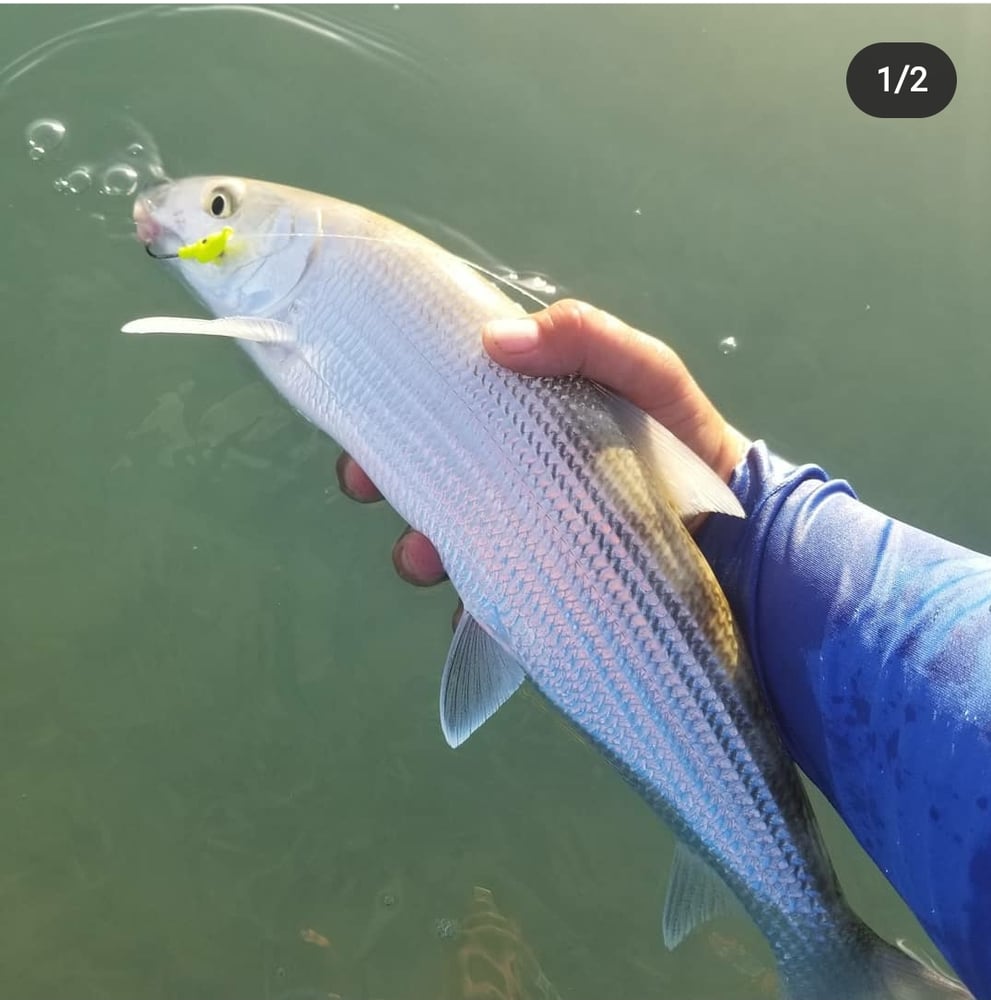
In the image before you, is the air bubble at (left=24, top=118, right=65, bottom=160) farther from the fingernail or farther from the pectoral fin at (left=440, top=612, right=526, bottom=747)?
the pectoral fin at (left=440, top=612, right=526, bottom=747)

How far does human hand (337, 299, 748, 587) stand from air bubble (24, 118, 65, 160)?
130 cm

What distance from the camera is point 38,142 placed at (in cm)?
254

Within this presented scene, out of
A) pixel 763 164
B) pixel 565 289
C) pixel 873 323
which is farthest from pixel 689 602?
pixel 763 164

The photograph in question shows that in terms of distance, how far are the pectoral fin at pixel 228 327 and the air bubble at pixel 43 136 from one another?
106 cm

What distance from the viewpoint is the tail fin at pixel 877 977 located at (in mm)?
1737

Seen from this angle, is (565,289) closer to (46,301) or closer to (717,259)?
(717,259)

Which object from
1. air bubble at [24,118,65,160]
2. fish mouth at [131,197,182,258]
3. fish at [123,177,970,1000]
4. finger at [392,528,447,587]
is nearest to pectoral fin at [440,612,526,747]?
fish at [123,177,970,1000]

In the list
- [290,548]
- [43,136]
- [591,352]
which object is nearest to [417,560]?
[290,548]

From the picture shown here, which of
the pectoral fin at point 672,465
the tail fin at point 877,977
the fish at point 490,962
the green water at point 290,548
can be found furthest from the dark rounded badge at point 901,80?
the fish at point 490,962

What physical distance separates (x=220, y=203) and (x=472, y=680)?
1186mm

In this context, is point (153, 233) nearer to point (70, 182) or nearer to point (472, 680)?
point (70, 182)

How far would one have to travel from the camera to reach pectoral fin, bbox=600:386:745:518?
175 centimetres

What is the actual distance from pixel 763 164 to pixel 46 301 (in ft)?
Result: 7.38

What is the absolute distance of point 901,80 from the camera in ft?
9.84
